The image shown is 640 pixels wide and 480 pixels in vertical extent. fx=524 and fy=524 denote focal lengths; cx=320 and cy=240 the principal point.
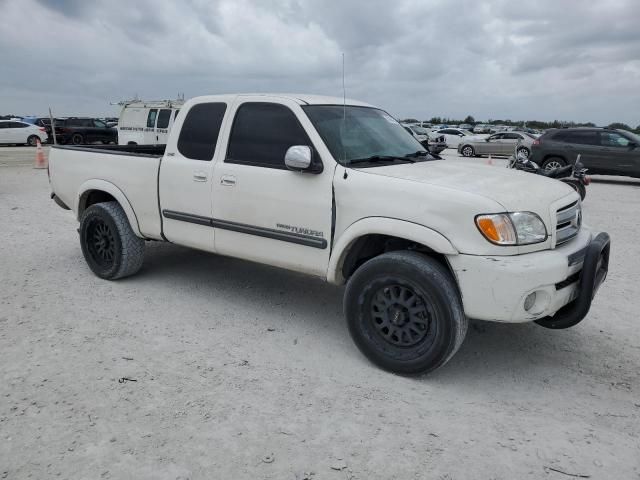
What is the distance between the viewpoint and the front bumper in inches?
120

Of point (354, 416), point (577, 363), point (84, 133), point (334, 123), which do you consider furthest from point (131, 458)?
point (84, 133)

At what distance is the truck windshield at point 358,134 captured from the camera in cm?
389

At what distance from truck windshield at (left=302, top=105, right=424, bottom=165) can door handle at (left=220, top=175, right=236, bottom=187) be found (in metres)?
0.80

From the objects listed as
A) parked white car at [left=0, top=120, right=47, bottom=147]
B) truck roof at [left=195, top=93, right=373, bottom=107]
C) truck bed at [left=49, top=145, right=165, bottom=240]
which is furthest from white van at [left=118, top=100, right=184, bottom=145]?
truck roof at [left=195, top=93, right=373, bottom=107]

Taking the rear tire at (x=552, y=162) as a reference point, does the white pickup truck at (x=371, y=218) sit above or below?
above

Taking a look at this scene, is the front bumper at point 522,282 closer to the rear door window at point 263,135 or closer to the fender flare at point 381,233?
the fender flare at point 381,233

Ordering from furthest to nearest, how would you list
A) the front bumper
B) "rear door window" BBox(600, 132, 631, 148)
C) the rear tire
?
the rear tire → "rear door window" BBox(600, 132, 631, 148) → the front bumper

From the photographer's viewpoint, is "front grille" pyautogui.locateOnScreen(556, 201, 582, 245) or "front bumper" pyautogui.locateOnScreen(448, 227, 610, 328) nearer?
"front bumper" pyautogui.locateOnScreen(448, 227, 610, 328)

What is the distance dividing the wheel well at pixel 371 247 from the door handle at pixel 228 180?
1.14 m

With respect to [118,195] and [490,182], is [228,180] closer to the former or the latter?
[118,195]

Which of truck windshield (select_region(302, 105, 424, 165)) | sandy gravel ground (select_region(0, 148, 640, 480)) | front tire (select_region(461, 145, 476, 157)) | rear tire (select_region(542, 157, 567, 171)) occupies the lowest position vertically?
sandy gravel ground (select_region(0, 148, 640, 480))

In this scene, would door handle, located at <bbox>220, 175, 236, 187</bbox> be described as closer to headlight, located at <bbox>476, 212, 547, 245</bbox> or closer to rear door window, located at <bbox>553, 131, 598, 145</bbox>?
headlight, located at <bbox>476, 212, 547, 245</bbox>

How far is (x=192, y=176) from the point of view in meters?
4.44

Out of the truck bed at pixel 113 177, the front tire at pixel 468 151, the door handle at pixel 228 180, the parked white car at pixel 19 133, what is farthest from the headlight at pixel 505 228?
the parked white car at pixel 19 133
